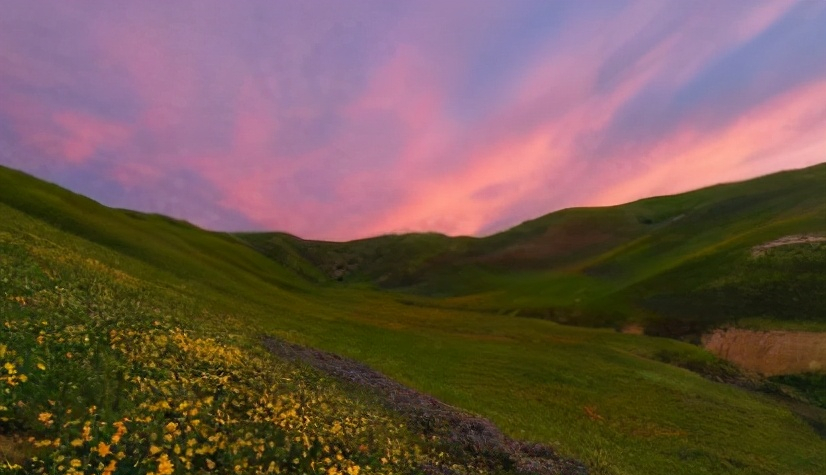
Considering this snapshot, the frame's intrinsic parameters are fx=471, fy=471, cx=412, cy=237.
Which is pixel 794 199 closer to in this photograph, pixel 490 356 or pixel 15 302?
pixel 490 356

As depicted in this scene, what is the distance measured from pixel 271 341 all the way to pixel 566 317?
7639 cm

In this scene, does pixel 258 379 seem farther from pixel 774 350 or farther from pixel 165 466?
pixel 774 350

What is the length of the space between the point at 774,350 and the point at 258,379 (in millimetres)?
68473

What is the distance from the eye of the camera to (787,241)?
8150 centimetres

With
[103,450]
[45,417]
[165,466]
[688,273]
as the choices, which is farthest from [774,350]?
[45,417]

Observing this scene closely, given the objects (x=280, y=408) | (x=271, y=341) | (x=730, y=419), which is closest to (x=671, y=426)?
(x=730, y=419)

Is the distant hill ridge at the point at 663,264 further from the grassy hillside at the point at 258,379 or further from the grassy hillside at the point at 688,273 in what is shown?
the grassy hillside at the point at 258,379

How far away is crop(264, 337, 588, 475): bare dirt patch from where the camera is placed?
16641mm

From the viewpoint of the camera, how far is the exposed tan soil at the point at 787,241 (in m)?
78.8

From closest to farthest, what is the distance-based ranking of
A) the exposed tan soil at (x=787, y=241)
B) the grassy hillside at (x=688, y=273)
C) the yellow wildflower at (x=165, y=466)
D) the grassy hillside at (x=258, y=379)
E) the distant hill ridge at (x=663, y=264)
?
the yellow wildflower at (x=165, y=466) → the grassy hillside at (x=258, y=379) → the distant hill ridge at (x=663, y=264) → the grassy hillside at (x=688, y=273) → the exposed tan soil at (x=787, y=241)

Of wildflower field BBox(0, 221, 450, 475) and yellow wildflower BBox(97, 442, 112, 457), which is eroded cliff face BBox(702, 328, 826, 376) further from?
yellow wildflower BBox(97, 442, 112, 457)

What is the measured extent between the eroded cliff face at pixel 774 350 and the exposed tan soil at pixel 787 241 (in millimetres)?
23984

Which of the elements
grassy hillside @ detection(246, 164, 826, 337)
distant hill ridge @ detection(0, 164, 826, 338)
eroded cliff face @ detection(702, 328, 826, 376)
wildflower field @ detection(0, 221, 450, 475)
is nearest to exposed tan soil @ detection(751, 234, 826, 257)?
distant hill ridge @ detection(0, 164, 826, 338)

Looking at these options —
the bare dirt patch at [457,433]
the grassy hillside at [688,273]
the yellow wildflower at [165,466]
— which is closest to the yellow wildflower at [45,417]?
the yellow wildflower at [165,466]
